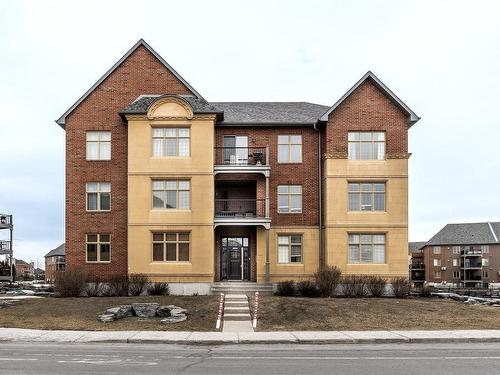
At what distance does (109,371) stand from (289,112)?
24571mm

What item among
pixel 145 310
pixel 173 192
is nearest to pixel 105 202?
pixel 173 192

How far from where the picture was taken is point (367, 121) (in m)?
30.2

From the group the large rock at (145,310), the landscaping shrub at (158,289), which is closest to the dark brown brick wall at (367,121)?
the landscaping shrub at (158,289)

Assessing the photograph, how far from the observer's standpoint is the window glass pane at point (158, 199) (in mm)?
29703

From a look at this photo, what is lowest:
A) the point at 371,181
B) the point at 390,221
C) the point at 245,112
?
the point at 390,221

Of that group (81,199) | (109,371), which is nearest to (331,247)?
(81,199)

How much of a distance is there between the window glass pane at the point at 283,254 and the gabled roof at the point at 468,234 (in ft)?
300

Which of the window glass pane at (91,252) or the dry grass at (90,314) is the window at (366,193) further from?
the window glass pane at (91,252)

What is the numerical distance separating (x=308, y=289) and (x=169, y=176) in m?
9.54

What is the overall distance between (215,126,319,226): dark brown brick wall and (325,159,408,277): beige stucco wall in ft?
5.06

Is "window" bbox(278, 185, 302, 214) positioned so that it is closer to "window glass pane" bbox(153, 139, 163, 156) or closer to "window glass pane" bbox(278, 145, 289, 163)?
"window glass pane" bbox(278, 145, 289, 163)

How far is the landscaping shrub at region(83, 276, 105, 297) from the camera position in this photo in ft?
92.9

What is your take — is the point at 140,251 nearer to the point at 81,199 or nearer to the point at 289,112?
the point at 81,199

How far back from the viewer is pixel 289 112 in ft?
110
